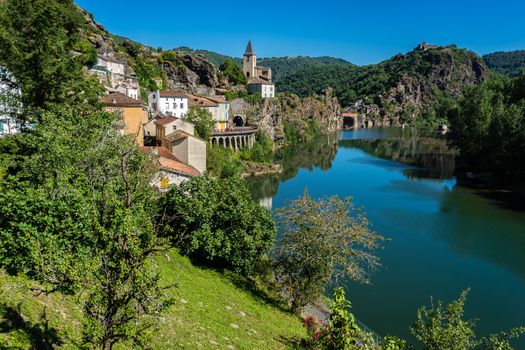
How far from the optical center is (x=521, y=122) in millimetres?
58469

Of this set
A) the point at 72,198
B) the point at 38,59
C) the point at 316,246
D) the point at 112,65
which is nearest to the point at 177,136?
the point at 38,59

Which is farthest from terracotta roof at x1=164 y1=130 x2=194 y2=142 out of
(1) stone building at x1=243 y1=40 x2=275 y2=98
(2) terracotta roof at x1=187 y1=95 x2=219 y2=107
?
(1) stone building at x1=243 y1=40 x2=275 y2=98

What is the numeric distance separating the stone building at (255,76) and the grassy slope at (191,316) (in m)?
92.2

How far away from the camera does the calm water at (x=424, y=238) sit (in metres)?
24.2

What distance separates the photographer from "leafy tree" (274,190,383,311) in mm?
18922

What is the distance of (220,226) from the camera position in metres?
22.8

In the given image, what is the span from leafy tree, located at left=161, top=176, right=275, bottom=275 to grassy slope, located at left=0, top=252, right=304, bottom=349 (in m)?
1.07

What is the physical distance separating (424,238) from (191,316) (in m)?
27.0

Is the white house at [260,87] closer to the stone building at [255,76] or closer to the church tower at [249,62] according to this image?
the stone building at [255,76]

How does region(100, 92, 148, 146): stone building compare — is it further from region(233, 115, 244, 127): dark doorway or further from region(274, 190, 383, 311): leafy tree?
region(233, 115, 244, 127): dark doorway

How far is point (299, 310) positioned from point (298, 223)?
4.65 metres

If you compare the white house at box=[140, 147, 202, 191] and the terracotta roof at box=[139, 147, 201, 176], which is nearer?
the white house at box=[140, 147, 202, 191]

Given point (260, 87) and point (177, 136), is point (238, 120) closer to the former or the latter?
point (260, 87)

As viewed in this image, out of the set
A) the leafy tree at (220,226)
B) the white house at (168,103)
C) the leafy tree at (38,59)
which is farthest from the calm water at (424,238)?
the leafy tree at (38,59)
